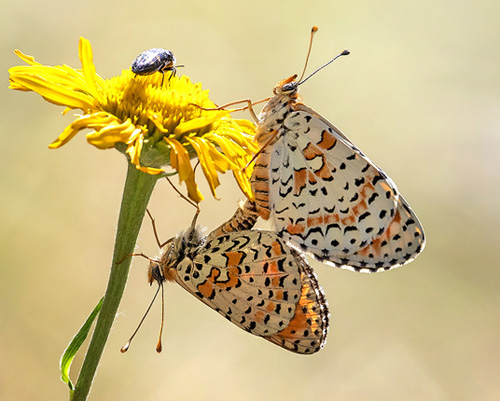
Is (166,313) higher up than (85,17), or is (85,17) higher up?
(85,17)

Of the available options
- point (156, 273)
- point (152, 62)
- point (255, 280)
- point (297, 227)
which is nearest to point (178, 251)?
point (156, 273)

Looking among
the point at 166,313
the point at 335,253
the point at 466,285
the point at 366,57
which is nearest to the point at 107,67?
the point at 166,313

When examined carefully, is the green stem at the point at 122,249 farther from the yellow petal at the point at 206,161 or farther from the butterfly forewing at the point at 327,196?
the butterfly forewing at the point at 327,196

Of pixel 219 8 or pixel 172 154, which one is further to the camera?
pixel 219 8

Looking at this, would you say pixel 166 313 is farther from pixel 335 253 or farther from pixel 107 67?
pixel 335 253

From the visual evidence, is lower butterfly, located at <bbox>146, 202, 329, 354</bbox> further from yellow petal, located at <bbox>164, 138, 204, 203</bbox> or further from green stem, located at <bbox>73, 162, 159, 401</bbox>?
yellow petal, located at <bbox>164, 138, 204, 203</bbox>

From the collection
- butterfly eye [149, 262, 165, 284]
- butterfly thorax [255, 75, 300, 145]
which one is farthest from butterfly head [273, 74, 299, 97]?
butterfly eye [149, 262, 165, 284]
